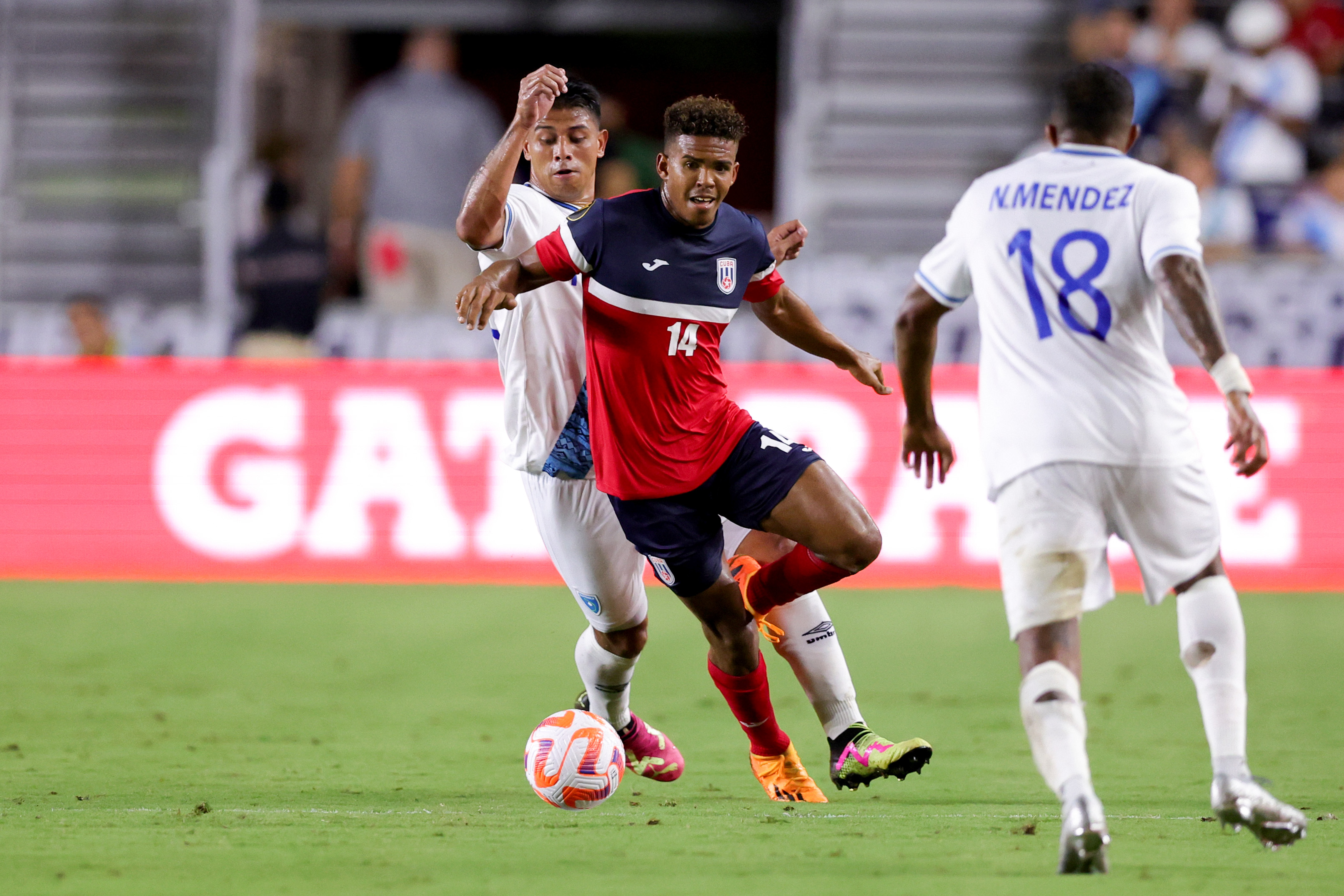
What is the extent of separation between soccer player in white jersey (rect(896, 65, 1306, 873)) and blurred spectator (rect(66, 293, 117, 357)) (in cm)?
1007

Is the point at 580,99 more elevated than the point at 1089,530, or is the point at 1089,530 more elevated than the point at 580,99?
the point at 580,99

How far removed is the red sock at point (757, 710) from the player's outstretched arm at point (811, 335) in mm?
1066

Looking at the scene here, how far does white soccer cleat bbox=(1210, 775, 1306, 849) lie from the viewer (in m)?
4.01

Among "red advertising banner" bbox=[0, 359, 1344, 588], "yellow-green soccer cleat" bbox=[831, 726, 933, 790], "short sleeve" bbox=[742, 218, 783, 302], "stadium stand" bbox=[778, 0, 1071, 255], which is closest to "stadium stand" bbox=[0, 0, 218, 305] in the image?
"red advertising banner" bbox=[0, 359, 1344, 588]

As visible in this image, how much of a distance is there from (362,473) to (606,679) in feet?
17.8

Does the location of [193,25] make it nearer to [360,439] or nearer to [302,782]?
[360,439]

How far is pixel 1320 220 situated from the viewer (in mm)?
13203

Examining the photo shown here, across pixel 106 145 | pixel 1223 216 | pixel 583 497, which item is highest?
pixel 106 145

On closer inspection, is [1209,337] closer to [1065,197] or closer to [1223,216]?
[1065,197]

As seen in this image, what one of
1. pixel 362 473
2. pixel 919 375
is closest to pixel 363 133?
pixel 362 473

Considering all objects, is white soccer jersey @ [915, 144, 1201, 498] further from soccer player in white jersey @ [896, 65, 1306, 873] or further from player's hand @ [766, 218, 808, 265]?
player's hand @ [766, 218, 808, 265]

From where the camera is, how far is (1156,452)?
4.18 metres

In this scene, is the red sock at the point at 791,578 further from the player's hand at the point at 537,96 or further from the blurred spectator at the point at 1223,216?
the blurred spectator at the point at 1223,216

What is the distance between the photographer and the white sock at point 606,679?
581 centimetres
